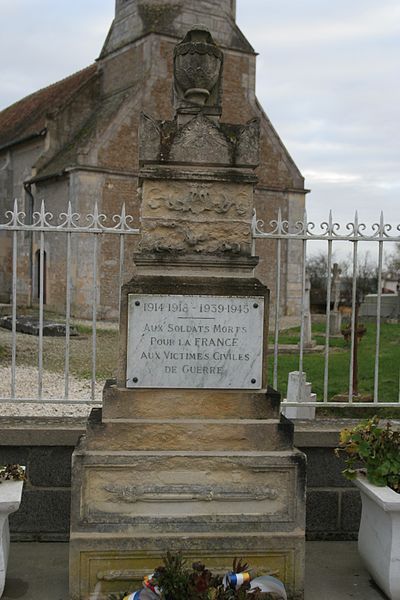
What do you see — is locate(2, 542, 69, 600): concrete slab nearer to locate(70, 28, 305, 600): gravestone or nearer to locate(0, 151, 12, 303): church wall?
locate(70, 28, 305, 600): gravestone

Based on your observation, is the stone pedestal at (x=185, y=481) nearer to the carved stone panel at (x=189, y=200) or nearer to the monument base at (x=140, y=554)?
the monument base at (x=140, y=554)

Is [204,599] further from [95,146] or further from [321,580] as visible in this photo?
[95,146]

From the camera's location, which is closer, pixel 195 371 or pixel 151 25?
pixel 195 371

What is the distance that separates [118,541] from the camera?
139 inches

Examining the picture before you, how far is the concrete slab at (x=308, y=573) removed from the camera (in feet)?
12.4

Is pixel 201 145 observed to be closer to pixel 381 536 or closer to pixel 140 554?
pixel 140 554

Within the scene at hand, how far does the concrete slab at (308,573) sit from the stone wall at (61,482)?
0.12m

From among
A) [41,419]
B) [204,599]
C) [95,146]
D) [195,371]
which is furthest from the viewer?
[95,146]

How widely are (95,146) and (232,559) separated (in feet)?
60.4

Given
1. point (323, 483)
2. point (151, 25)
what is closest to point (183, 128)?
point (323, 483)

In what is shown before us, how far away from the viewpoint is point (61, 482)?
14.9 ft

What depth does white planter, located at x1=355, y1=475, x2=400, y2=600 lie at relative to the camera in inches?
142

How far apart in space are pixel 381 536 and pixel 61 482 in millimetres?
2184

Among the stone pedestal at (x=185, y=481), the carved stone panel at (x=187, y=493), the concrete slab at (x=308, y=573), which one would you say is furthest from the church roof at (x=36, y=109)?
the carved stone panel at (x=187, y=493)
